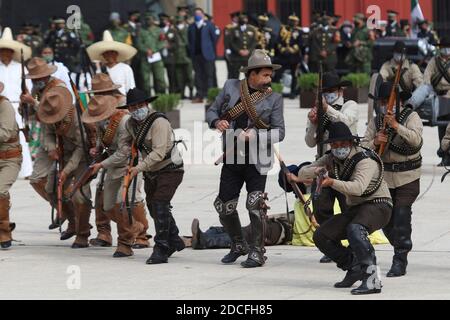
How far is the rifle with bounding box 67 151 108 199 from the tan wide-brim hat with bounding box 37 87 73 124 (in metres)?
0.52

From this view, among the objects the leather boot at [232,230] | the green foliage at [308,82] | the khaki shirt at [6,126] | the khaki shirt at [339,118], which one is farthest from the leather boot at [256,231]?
the green foliage at [308,82]

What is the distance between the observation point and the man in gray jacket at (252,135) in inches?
480

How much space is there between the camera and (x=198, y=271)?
478 inches

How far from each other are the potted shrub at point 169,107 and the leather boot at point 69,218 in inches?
341

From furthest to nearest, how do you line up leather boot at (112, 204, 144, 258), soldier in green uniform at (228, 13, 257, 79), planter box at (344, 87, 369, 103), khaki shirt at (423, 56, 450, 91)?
soldier in green uniform at (228, 13, 257, 79), planter box at (344, 87, 369, 103), khaki shirt at (423, 56, 450, 91), leather boot at (112, 204, 144, 258)

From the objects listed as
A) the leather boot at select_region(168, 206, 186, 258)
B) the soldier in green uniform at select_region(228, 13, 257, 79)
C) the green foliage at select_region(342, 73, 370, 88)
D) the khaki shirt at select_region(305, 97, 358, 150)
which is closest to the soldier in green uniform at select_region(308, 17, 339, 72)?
the soldier in green uniform at select_region(228, 13, 257, 79)

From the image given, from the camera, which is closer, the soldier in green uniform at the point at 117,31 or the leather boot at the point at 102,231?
the leather boot at the point at 102,231

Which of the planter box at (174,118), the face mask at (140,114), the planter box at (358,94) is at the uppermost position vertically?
the face mask at (140,114)

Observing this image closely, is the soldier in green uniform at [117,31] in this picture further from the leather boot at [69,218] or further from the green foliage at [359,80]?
the leather boot at [69,218]

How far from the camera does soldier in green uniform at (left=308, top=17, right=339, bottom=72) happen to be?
3133cm

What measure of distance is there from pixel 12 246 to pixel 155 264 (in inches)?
75.7

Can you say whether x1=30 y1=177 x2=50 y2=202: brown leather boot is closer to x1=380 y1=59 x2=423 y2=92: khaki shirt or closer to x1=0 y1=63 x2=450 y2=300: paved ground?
x1=0 y1=63 x2=450 y2=300: paved ground
